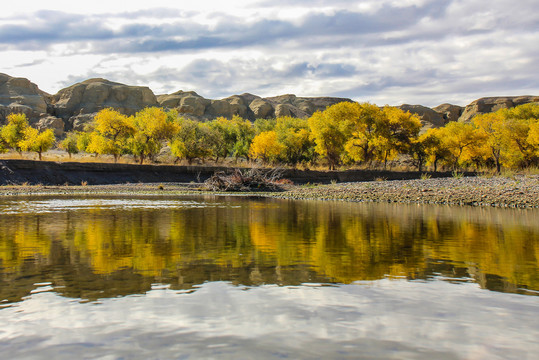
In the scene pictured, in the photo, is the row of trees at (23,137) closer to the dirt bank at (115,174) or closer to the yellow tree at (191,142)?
the yellow tree at (191,142)

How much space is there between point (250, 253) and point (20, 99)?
167 m

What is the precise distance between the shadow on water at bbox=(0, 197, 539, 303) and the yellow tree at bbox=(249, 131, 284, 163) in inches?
1977

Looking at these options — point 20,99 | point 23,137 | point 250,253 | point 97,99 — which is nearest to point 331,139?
point 23,137

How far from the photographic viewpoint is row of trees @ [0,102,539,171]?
57188 mm

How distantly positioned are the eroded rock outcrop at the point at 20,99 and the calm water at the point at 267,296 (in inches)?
5632

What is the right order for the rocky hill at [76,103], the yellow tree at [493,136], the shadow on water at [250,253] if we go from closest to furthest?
the shadow on water at [250,253], the yellow tree at [493,136], the rocky hill at [76,103]

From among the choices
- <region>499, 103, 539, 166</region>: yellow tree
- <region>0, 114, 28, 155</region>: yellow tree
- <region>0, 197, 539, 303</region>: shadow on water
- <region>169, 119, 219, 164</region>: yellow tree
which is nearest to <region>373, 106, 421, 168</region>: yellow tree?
<region>499, 103, 539, 166</region>: yellow tree

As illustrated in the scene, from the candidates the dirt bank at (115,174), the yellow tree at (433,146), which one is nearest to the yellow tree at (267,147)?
the dirt bank at (115,174)

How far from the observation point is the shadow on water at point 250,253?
6.25 meters

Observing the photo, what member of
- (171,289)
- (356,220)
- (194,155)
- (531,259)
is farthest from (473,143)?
(171,289)

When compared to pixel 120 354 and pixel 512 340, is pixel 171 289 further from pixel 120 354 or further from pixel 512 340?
pixel 512 340

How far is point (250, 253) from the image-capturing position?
329 inches

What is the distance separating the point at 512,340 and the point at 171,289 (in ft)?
12.0

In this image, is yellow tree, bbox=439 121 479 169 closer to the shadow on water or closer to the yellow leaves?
the yellow leaves
